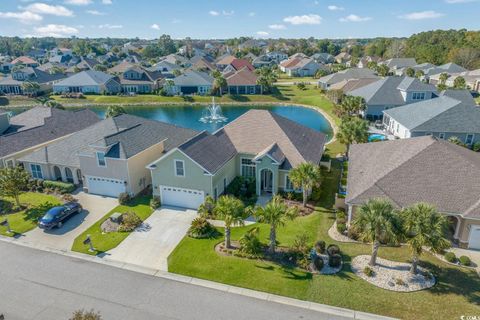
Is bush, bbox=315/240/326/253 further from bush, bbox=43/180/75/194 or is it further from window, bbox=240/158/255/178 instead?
bush, bbox=43/180/75/194

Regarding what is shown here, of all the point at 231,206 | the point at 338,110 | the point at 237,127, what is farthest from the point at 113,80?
the point at 231,206

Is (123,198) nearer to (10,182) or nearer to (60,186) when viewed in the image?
(60,186)

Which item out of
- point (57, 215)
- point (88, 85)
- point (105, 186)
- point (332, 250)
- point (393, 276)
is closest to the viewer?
point (393, 276)

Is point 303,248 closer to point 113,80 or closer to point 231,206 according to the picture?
point 231,206

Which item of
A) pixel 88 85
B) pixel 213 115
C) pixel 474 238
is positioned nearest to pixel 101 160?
pixel 474 238

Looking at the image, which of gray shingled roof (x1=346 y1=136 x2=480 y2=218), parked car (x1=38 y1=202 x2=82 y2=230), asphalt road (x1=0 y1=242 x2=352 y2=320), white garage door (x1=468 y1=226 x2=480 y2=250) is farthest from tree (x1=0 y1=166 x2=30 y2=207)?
white garage door (x1=468 y1=226 x2=480 y2=250)

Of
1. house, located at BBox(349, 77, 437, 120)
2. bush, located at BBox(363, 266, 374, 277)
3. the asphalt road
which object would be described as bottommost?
the asphalt road
